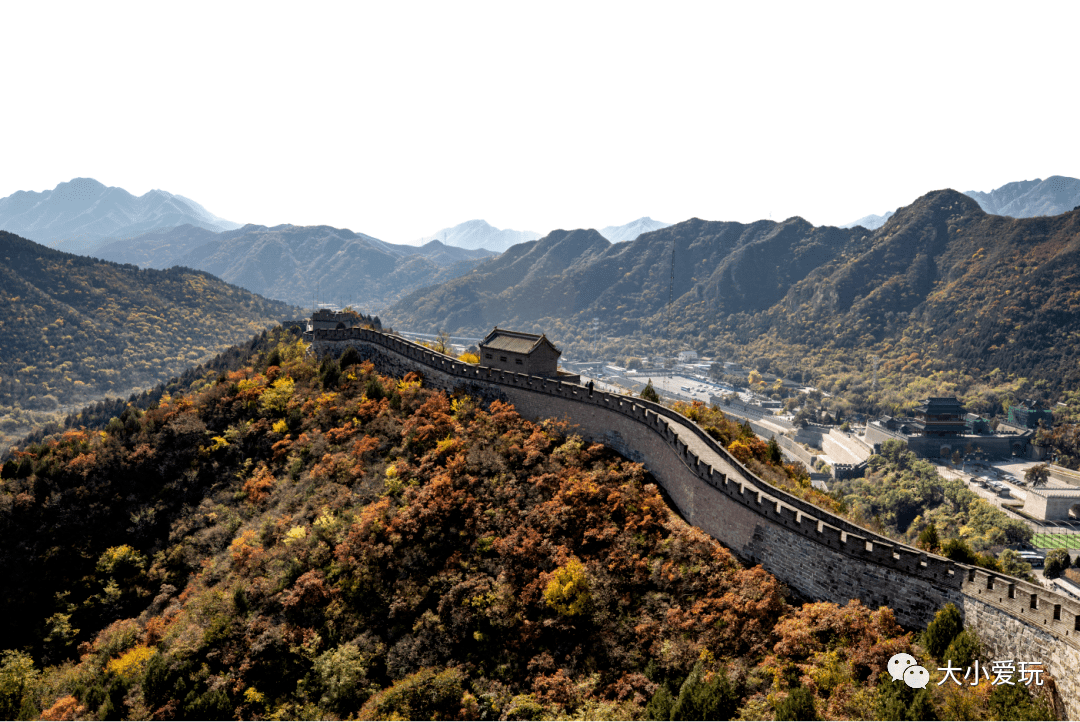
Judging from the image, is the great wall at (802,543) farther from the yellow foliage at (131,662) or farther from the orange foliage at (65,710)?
the orange foliage at (65,710)

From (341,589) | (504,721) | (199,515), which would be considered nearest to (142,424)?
(199,515)

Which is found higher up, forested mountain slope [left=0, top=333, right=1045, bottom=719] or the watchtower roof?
the watchtower roof

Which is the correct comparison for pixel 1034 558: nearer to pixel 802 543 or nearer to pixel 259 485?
pixel 802 543

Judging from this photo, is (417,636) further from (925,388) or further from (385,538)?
(925,388)
